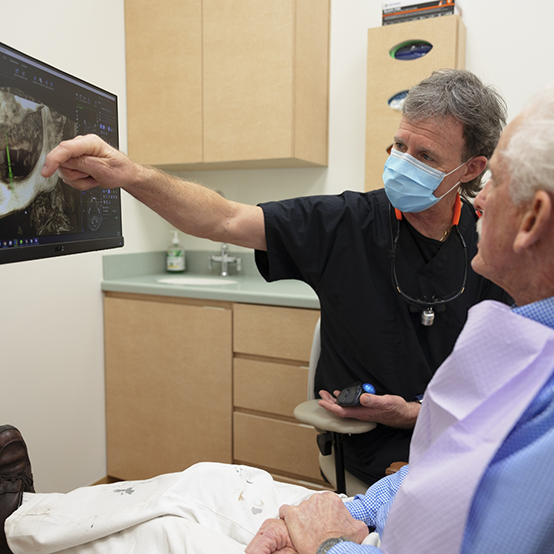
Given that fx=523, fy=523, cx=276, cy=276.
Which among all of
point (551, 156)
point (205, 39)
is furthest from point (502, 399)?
point (205, 39)

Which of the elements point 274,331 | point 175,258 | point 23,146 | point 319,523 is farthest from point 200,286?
point 319,523

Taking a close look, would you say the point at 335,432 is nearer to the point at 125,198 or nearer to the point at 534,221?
the point at 534,221

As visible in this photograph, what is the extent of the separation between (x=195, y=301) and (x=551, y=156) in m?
1.66

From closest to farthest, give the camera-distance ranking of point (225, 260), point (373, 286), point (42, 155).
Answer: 1. point (42, 155)
2. point (373, 286)
3. point (225, 260)

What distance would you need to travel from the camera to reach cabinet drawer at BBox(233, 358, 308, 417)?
1.94m

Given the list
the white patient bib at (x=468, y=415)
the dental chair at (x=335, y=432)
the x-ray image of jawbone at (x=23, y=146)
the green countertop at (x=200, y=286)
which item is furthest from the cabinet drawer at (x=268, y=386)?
the white patient bib at (x=468, y=415)

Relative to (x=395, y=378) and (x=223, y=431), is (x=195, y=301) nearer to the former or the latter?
Result: (x=223, y=431)

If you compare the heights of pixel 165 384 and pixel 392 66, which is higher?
pixel 392 66

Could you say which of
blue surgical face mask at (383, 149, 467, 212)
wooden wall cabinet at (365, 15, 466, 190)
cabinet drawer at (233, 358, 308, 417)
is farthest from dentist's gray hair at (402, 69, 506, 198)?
cabinet drawer at (233, 358, 308, 417)

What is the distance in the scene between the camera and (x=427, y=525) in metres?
0.59

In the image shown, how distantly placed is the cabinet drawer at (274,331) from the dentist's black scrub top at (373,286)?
19.2 inches

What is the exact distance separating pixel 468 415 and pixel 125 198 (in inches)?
84.1

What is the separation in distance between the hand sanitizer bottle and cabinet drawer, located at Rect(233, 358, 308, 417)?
81cm

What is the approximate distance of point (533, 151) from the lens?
0.61 metres
